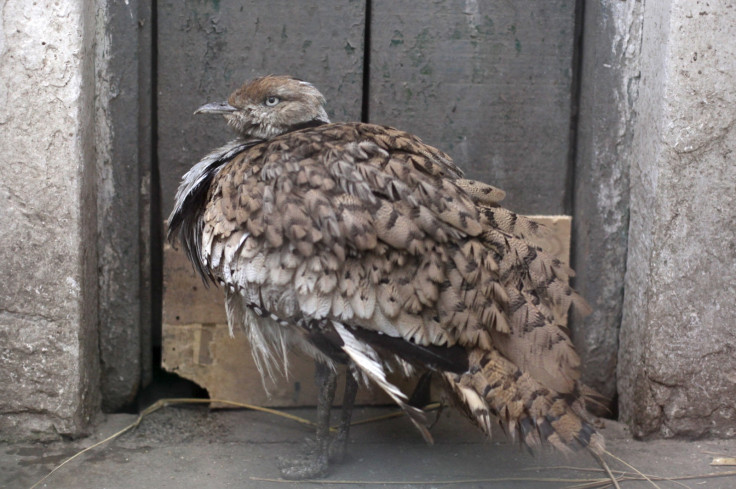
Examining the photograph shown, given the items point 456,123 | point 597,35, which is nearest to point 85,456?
Result: point 456,123

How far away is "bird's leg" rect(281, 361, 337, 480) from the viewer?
11.2 feet

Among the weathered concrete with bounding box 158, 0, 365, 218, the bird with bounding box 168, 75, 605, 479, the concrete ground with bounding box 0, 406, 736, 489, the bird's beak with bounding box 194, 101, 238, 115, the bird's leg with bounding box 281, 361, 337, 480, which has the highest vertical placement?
the weathered concrete with bounding box 158, 0, 365, 218

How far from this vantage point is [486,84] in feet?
12.7

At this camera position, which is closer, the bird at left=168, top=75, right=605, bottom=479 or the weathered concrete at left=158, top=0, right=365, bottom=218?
the bird at left=168, top=75, right=605, bottom=479

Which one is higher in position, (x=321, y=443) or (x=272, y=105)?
(x=272, y=105)

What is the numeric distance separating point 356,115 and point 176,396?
1.71 m

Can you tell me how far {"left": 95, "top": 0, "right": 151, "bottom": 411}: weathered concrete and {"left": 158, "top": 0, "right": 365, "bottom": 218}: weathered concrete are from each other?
98 mm

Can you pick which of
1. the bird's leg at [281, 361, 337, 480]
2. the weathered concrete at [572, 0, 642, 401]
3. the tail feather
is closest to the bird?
the tail feather

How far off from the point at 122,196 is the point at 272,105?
0.86 m

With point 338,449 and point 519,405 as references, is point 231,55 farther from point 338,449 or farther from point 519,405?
point 519,405

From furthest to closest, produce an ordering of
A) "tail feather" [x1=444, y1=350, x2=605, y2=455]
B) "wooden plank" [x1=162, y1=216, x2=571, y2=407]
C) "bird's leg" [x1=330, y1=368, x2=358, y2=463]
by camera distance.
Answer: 1. "wooden plank" [x1=162, y1=216, x2=571, y2=407]
2. "bird's leg" [x1=330, y1=368, x2=358, y2=463]
3. "tail feather" [x1=444, y1=350, x2=605, y2=455]

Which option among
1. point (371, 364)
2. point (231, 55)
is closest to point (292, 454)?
point (371, 364)

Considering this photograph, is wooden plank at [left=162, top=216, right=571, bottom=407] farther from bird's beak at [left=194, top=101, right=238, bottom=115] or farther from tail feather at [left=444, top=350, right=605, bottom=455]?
tail feather at [left=444, top=350, right=605, bottom=455]

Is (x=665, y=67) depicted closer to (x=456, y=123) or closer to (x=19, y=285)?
(x=456, y=123)
